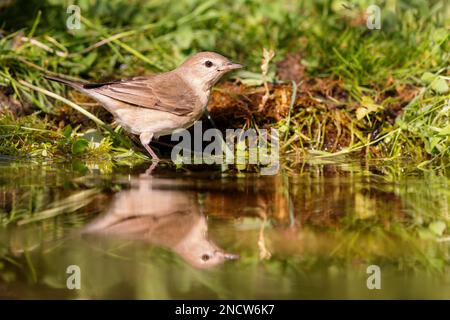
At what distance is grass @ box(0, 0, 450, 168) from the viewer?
688cm

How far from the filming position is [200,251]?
3.88 m

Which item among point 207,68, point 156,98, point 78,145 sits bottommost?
point 78,145

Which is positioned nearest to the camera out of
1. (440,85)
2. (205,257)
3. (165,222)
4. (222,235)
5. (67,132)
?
(205,257)

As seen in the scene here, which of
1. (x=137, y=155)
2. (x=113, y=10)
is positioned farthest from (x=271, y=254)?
(x=113, y=10)

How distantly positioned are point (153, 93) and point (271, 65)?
5.06 ft

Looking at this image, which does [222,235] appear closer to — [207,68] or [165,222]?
[165,222]

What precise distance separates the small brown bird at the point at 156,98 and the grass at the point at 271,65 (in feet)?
0.91

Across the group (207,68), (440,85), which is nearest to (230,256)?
(207,68)

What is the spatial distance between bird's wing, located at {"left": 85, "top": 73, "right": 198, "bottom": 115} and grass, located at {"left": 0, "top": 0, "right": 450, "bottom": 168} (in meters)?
0.42

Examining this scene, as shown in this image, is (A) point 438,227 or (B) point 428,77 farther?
(B) point 428,77

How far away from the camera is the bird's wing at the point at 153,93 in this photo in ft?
21.9

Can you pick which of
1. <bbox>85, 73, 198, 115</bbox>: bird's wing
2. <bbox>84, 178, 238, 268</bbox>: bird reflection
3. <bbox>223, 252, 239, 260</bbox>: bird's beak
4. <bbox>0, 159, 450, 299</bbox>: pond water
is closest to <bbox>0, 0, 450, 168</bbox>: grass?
<bbox>85, 73, 198, 115</bbox>: bird's wing

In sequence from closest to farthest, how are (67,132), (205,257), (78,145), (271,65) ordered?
(205,257) → (78,145) → (67,132) → (271,65)

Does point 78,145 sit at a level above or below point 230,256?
above
